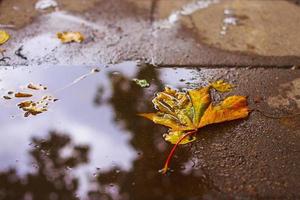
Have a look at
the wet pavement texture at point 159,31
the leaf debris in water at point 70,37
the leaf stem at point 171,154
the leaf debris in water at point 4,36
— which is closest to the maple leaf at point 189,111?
the leaf stem at point 171,154

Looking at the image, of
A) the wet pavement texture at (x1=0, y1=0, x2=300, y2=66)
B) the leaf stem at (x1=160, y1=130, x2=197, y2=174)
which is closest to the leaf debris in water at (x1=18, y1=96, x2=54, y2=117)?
the wet pavement texture at (x1=0, y1=0, x2=300, y2=66)

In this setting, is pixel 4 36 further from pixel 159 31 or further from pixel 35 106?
Result: pixel 159 31

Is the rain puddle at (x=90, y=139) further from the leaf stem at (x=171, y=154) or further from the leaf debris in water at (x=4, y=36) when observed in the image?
the leaf debris in water at (x=4, y=36)

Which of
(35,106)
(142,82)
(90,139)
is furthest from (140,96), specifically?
(35,106)

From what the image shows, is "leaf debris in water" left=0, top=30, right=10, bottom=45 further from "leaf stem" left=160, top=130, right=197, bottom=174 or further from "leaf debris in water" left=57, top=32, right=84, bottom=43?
"leaf stem" left=160, top=130, right=197, bottom=174

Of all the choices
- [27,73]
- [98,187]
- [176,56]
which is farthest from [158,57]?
[98,187]

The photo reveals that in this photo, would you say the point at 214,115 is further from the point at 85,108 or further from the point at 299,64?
the point at 299,64
